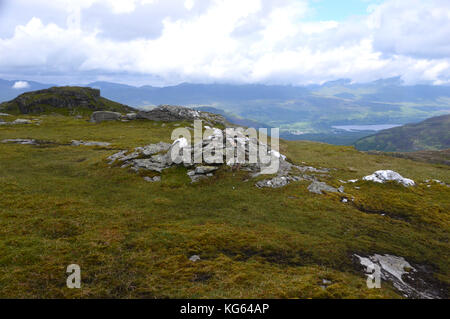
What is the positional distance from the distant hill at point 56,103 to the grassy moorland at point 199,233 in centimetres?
13491

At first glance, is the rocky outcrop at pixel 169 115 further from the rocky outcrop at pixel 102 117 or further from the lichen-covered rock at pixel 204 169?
the lichen-covered rock at pixel 204 169

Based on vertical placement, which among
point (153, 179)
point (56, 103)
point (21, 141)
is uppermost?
point (56, 103)

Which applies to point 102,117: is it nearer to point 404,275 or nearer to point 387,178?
point 387,178

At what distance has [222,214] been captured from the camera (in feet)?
96.7

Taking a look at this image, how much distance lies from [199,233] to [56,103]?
18041 cm

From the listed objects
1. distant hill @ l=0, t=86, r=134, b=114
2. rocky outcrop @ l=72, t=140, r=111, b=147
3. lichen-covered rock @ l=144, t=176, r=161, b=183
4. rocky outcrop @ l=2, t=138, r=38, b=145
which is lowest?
lichen-covered rock @ l=144, t=176, r=161, b=183

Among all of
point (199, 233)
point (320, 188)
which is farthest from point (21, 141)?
point (320, 188)

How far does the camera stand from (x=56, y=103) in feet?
523

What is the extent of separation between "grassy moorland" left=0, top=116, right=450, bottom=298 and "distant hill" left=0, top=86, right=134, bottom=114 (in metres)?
135

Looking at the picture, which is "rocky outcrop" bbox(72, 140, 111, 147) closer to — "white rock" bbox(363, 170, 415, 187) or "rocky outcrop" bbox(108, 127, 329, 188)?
"rocky outcrop" bbox(108, 127, 329, 188)

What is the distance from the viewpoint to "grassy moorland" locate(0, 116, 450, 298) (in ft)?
52.7

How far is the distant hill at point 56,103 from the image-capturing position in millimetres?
155625

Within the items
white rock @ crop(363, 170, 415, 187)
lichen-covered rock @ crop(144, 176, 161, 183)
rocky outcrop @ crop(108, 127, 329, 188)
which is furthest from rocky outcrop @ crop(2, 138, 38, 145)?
white rock @ crop(363, 170, 415, 187)

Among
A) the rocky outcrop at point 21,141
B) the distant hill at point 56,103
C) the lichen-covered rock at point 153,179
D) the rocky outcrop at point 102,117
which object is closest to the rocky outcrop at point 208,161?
the lichen-covered rock at point 153,179
